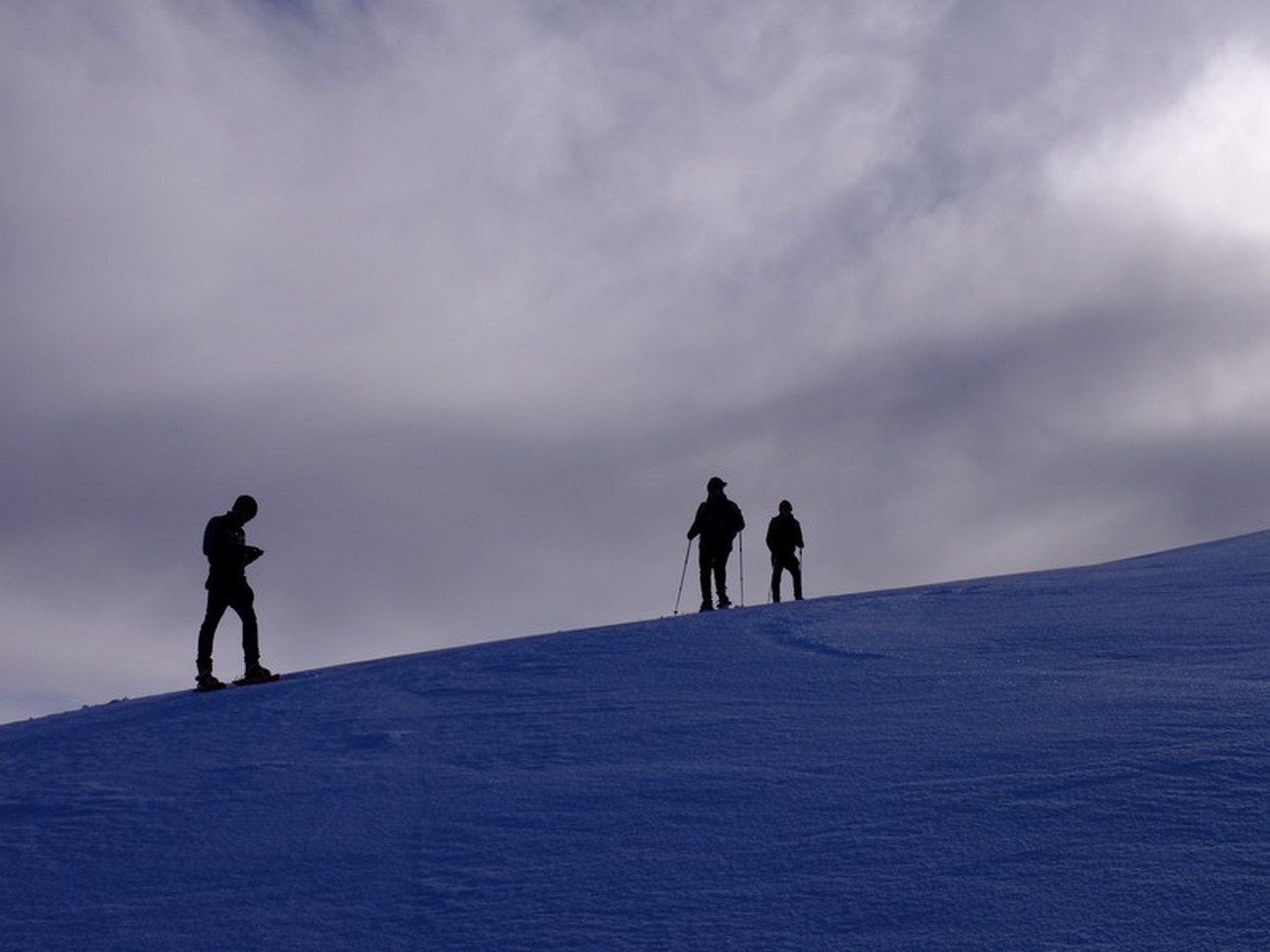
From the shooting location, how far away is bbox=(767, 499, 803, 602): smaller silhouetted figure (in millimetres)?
16625

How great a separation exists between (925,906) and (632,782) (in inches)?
75.1

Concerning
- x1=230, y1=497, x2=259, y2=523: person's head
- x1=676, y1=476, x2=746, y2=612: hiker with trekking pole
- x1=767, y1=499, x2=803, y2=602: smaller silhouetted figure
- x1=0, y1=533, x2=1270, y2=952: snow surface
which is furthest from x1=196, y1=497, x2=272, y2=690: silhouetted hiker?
x1=767, y1=499, x2=803, y2=602: smaller silhouetted figure

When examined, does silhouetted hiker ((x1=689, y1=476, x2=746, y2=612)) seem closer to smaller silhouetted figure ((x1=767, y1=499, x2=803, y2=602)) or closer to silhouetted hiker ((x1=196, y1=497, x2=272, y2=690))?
smaller silhouetted figure ((x1=767, y1=499, x2=803, y2=602))

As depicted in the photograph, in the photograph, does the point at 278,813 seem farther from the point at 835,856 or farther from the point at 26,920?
the point at 835,856

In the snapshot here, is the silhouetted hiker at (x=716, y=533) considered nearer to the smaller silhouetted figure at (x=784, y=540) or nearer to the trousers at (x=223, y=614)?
the smaller silhouetted figure at (x=784, y=540)

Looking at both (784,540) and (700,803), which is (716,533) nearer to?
(784,540)

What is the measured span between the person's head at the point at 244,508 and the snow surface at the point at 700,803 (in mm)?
1989

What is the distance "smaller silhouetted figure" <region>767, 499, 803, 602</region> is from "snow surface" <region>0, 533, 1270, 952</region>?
7.49 metres

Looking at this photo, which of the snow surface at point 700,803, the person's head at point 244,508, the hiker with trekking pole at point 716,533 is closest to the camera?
the snow surface at point 700,803

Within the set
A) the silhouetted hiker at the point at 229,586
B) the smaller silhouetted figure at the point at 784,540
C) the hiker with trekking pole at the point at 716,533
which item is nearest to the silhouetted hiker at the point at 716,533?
the hiker with trekking pole at the point at 716,533

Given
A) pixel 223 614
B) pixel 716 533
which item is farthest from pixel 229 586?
pixel 716 533

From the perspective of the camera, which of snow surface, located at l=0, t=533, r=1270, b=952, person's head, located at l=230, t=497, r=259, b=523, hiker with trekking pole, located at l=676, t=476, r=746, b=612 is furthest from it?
hiker with trekking pole, located at l=676, t=476, r=746, b=612

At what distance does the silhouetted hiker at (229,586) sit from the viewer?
418 inches

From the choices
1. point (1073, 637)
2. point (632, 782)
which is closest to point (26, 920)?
point (632, 782)
